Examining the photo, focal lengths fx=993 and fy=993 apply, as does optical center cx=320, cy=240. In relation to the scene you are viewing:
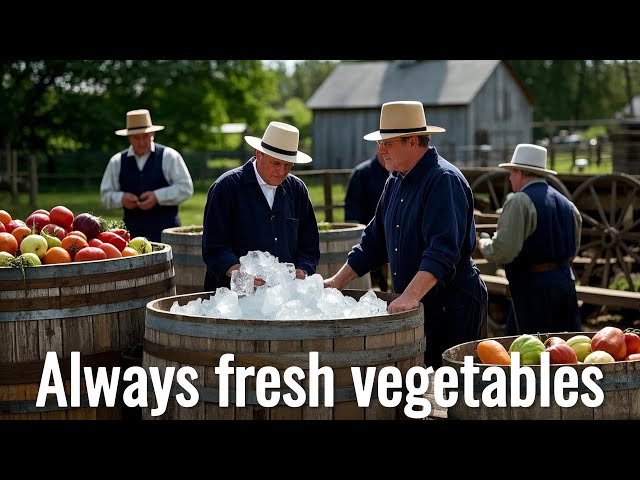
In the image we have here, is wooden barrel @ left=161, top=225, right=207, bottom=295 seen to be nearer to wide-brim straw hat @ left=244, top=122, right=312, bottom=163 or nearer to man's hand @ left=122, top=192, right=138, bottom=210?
man's hand @ left=122, top=192, right=138, bottom=210

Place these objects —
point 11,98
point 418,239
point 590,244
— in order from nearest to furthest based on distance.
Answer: point 418,239
point 590,244
point 11,98

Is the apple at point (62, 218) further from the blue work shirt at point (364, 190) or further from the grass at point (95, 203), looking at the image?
the grass at point (95, 203)

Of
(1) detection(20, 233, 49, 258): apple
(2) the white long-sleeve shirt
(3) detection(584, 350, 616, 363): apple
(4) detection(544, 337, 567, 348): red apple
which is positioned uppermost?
(2) the white long-sleeve shirt

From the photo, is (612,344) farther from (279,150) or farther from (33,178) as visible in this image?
(33,178)

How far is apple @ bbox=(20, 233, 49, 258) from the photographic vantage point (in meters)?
4.72

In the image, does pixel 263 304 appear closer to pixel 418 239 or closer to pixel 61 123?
pixel 418 239

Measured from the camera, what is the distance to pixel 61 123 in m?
37.1

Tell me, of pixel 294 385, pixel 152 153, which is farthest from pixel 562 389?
pixel 152 153

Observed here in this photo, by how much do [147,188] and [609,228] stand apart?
5.17 metres

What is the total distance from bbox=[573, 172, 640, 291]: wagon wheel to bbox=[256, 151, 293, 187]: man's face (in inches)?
239

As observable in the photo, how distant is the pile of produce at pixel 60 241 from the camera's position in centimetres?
468

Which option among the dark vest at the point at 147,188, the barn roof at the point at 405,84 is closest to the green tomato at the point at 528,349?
the dark vest at the point at 147,188

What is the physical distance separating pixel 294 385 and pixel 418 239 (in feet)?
4.42

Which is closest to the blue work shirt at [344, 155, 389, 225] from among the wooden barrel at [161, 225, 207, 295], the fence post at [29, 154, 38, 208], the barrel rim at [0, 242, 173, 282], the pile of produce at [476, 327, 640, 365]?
the wooden barrel at [161, 225, 207, 295]
